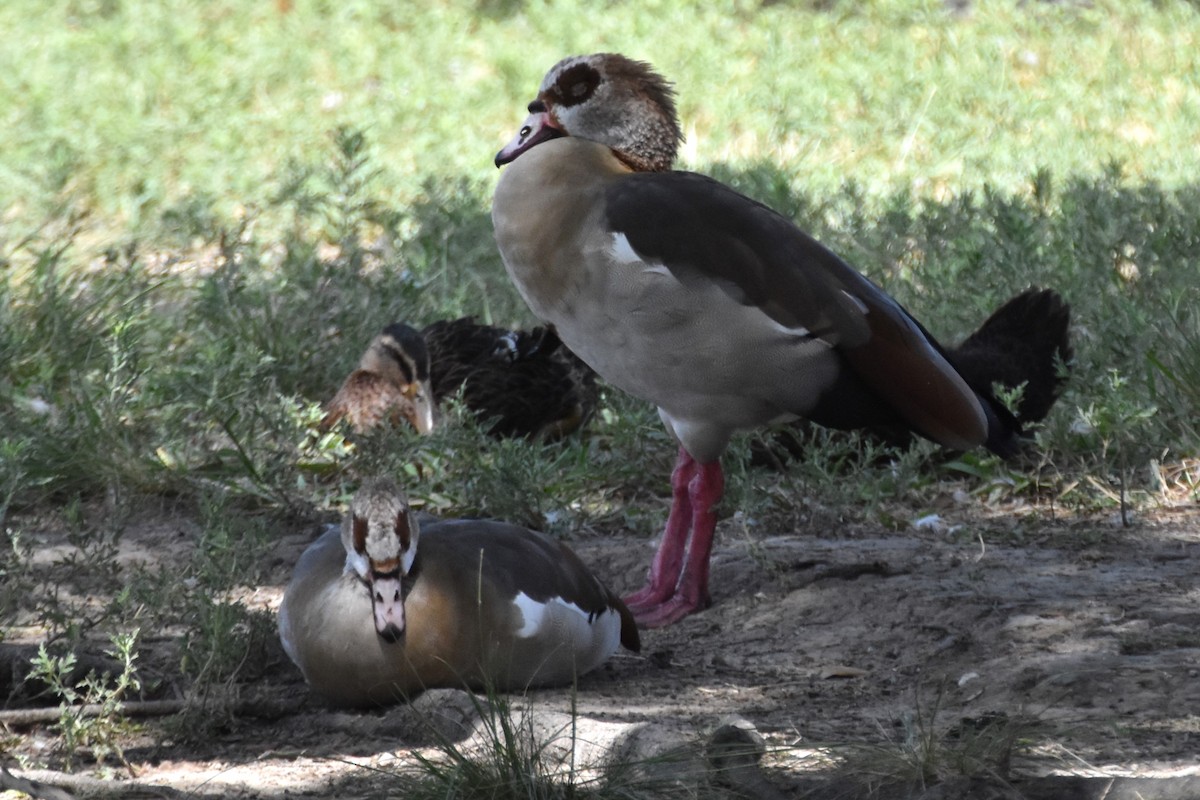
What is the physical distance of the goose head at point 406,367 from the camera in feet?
20.6

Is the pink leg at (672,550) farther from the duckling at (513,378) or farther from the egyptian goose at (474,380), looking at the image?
the duckling at (513,378)

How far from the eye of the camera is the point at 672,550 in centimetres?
496

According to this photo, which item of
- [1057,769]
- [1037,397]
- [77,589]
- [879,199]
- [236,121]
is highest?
[236,121]

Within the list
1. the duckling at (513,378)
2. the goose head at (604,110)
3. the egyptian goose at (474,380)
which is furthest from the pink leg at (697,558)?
the duckling at (513,378)

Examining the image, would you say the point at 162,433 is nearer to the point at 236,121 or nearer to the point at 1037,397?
the point at 1037,397

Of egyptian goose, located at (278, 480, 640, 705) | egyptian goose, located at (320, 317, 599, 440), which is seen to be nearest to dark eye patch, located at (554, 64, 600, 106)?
egyptian goose, located at (320, 317, 599, 440)

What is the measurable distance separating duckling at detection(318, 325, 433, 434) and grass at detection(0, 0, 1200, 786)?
0.67 feet

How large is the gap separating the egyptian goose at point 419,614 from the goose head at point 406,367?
2.20m

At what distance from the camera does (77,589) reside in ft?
15.8

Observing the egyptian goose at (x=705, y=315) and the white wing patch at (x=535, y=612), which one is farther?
the egyptian goose at (x=705, y=315)

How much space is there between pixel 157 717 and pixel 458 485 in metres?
1.89

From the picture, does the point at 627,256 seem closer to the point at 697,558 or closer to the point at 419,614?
the point at 697,558

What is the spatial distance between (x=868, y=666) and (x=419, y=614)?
1216 mm

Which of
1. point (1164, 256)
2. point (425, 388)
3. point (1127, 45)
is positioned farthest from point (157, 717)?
point (1127, 45)
